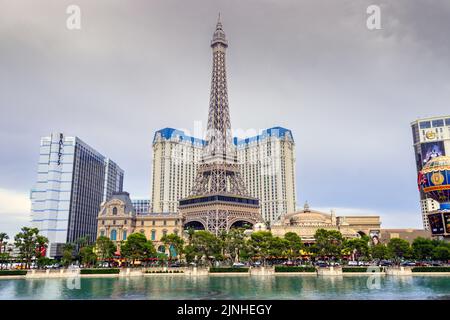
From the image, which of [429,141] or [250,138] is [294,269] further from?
[429,141]

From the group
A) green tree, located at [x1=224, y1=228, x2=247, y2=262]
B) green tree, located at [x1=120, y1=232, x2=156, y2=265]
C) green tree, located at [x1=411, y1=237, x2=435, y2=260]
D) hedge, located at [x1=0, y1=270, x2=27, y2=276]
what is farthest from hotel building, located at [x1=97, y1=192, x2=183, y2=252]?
green tree, located at [x1=411, y1=237, x2=435, y2=260]

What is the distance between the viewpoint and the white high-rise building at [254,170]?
170 metres

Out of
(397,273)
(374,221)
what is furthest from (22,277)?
(374,221)

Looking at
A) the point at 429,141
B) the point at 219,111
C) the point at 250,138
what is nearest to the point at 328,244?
→ the point at 219,111

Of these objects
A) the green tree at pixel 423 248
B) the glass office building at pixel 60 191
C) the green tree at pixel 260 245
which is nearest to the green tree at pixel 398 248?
the green tree at pixel 423 248

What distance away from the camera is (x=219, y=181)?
117250 millimetres

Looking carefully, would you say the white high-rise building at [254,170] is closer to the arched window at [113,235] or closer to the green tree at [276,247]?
the arched window at [113,235]

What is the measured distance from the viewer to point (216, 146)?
396 ft

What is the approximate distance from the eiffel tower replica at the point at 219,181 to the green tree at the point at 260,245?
94.6 ft

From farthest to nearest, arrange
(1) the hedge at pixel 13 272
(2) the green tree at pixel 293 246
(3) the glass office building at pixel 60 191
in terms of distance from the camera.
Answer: (3) the glass office building at pixel 60 191, (2) the green tree at pixel 293 246, (1) the hedge at pixel 13 272

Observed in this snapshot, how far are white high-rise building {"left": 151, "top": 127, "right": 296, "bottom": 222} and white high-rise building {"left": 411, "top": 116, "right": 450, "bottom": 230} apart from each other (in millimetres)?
67576

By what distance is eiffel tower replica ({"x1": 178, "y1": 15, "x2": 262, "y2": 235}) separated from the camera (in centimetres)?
11288

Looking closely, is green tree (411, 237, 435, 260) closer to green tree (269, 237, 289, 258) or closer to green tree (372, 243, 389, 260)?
green tree (372, 243, 389, 260)
